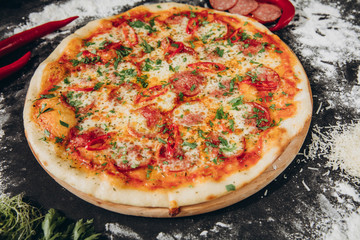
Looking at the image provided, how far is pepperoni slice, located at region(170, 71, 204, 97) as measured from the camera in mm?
4102

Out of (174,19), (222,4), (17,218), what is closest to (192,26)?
(174,19)

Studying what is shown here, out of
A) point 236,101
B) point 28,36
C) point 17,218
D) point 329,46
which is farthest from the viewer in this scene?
point 28,36

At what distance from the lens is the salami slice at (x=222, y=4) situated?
5.64 meters

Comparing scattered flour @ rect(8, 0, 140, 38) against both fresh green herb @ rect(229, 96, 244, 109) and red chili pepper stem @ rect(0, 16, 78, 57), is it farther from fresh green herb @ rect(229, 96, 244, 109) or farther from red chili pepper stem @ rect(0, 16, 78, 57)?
fresh green herb @ rect(229, 96, 244, 109)

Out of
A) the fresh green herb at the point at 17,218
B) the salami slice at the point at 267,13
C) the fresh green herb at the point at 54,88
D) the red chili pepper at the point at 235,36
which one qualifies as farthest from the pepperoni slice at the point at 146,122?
the salami slice at the point at 267,13

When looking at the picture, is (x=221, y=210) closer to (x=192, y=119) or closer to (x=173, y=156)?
(x=173, y=156)

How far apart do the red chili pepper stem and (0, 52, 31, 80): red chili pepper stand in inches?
14.1

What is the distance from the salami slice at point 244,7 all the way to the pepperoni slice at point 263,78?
1.74 meters

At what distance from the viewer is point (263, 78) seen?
418cm

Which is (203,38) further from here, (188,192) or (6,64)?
(6,64)

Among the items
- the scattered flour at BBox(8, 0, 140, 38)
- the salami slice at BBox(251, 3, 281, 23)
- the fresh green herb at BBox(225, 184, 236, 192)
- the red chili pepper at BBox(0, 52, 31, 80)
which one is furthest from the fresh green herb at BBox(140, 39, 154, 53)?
the fresh green herb at BBox(225, 184, 236, 192)

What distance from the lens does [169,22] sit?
498 centimetres

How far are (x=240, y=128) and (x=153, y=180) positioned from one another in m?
1.20

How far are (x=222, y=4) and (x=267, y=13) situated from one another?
809mm
